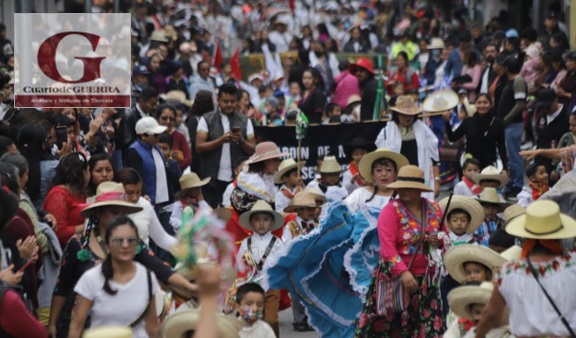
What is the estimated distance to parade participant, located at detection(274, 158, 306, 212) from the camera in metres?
14.0

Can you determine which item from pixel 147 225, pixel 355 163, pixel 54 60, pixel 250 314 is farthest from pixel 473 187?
pixel 250 314

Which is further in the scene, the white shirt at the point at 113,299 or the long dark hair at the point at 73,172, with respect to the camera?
the long dark hair at the point at 73,172

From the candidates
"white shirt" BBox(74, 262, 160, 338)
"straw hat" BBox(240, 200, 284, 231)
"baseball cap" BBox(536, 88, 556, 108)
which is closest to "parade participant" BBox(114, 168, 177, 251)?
"straw hat" BBox(240, 200, 284, 231)

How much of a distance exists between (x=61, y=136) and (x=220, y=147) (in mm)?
2653

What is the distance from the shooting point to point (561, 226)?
7.87m

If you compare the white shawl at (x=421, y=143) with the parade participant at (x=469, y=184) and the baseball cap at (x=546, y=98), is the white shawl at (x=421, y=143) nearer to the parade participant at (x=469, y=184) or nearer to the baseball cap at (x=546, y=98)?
the parade participant at (x=469, y=184)

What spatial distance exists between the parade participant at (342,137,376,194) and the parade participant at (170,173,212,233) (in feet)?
5.66

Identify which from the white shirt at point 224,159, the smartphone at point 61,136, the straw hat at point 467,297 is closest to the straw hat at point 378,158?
the straw hat at point 467,297

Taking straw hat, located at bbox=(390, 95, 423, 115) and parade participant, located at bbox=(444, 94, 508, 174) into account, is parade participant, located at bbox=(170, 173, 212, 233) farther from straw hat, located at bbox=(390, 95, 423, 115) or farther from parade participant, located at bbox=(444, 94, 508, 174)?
parade participant, located at bbox=(444, 94, 508, 174)

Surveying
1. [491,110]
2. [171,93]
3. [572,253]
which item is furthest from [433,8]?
[572,253]

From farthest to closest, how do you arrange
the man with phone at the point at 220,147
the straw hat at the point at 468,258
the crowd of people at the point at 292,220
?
the man with phone at the point at 220,147, the straw hat at the point at 468,258, the crowd of people at the point at 292,220

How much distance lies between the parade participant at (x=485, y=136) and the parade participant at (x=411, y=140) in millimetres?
2396

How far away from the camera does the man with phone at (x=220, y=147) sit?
15406 mm

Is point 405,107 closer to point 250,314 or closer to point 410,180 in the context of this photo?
point 410,180
